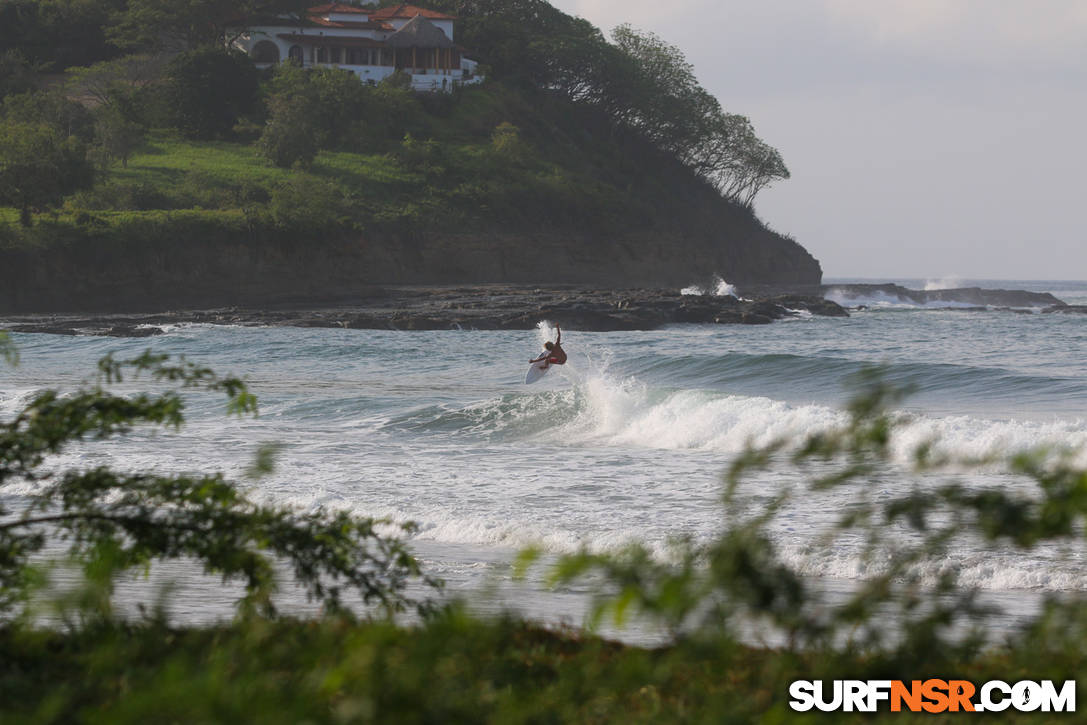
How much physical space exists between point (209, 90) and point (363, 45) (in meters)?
16.5

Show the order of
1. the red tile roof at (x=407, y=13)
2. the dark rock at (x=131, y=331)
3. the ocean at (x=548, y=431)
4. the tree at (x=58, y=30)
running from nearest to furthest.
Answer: the ocean at (x=548, y=431) < the dark rock at (x=131, y=331) < the tree at (x=58, y=30) < the red tile roof at (x=407, y=13)

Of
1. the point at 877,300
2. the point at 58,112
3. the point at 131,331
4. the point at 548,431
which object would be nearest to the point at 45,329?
the point at 131,331

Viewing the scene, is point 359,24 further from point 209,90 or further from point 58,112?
point 58,112

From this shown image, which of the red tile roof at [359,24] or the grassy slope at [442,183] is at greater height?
the red tile roof at [359,24]

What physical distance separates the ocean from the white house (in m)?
49.7

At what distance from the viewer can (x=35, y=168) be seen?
49.2m

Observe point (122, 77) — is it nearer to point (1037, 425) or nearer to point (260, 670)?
point (1037, 425)

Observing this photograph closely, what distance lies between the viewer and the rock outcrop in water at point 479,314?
4197 centimetres

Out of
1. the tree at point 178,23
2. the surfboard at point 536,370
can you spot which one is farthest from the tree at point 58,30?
the surfboard at point 536,370

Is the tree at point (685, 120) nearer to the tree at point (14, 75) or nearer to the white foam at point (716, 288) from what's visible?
the white foam at point (716, 288)

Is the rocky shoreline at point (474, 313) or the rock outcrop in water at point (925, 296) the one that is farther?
the rock outcrop in water at point (925, 296)

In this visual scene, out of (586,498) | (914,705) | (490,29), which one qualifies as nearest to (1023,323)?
(586,498)

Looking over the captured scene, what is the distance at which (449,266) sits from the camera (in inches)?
2625

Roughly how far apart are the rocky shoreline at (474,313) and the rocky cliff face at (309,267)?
296cm
